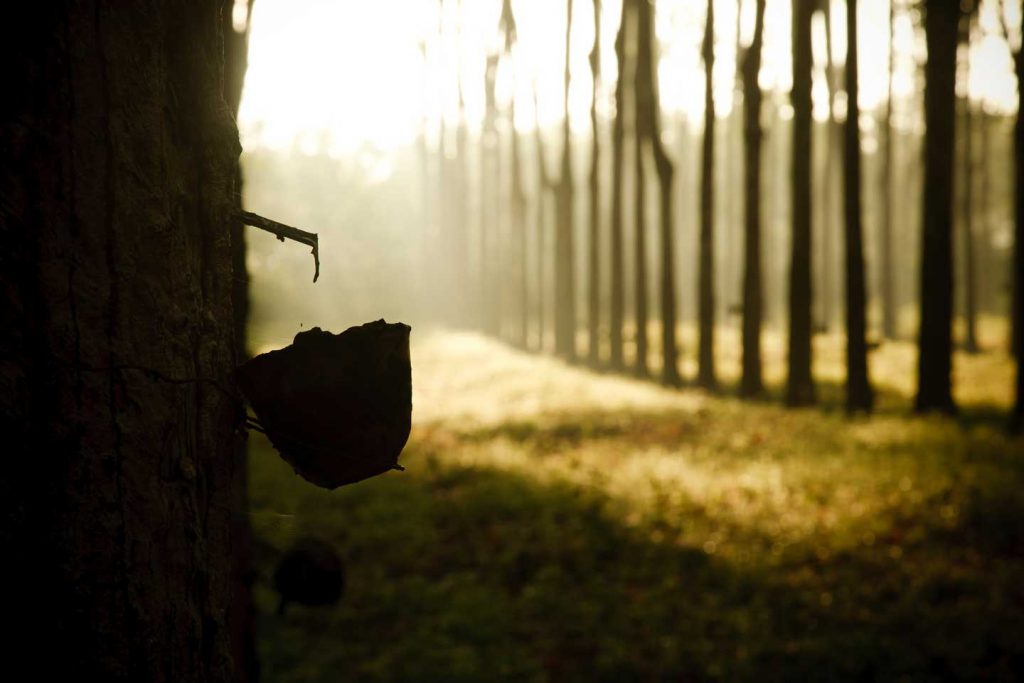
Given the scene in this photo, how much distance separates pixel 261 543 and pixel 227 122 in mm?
3188

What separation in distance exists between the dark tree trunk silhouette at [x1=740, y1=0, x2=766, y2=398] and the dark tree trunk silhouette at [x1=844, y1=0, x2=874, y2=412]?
6.77 feet

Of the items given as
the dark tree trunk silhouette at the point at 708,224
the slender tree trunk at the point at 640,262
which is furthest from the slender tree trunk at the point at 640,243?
the dark tree trunk silhouette at the point at 708,224

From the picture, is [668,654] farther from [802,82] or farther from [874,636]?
[802,82]

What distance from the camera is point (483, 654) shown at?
5758 millimetres

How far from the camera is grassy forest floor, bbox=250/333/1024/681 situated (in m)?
5.52

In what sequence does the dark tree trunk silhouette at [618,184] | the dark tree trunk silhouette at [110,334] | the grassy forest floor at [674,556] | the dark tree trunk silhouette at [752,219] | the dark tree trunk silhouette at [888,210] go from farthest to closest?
1. the dark tree trunk silhouette at [888,210]
2. the dark tree trunk silhouette at [618,184]
3. the dark tree trunk silhouette at [752,219]
4. the grassy forest floor at [674,556]
5. the dark tree trunk silhouette at [110,334]

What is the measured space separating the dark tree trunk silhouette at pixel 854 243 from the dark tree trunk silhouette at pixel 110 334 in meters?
14.3

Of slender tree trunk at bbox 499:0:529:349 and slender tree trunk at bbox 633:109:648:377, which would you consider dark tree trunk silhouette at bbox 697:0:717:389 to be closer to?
slender tree trunk at bbox 633:109:648:377

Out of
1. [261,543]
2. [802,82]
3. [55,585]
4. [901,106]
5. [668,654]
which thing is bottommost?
[668,654]

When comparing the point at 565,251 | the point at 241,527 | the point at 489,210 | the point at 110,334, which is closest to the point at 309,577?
the point at 241,527

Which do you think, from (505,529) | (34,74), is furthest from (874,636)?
(34,74)

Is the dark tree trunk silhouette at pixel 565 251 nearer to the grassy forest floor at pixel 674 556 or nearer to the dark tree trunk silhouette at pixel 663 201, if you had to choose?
the dark tree trunk silhouette at pixel 663 201

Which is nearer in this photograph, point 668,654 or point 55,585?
point 55,585

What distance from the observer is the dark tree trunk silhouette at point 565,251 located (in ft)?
84.1
